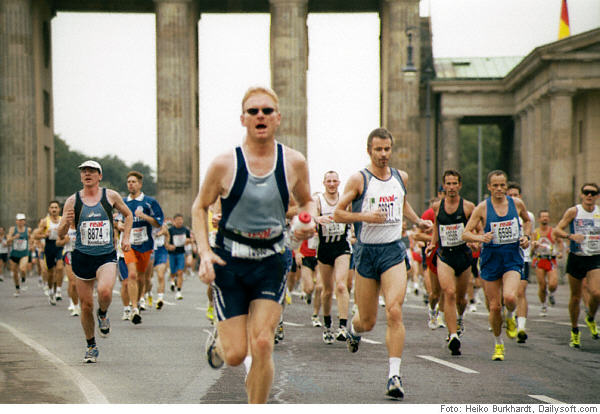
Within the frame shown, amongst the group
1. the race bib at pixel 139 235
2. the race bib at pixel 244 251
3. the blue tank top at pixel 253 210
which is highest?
the blue tank top at pixel 253 210

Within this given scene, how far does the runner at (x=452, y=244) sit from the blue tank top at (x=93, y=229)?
384 centimetres

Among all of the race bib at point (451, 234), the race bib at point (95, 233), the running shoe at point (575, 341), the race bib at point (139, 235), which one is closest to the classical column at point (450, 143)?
the race bib at point (139, 235)

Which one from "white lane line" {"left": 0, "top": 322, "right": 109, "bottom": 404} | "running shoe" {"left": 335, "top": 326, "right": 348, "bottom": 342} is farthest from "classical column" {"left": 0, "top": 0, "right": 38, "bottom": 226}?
"running shoe" {"left": 335, "top": 326, "right": 348, "bottom": 342}

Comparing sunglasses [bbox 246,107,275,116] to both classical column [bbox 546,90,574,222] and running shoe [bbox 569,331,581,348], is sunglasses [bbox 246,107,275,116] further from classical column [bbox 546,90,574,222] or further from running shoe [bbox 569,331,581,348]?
classical column [bbox 546,90,574,222]

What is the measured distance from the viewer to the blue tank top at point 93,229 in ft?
38.7

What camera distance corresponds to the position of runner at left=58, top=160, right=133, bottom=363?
11602 mm

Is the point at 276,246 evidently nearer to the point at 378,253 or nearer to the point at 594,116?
the point at 378,253

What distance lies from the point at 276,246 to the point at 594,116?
4251 centimetres

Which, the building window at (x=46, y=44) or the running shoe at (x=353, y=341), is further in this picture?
the building window at (x=46, y=44)

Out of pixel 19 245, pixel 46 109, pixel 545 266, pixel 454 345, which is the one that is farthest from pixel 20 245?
pixel 46 109

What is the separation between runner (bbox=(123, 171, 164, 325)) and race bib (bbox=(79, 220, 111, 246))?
4829 mm

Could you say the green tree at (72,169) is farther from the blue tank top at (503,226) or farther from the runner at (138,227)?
the blue tank top at (503,226)

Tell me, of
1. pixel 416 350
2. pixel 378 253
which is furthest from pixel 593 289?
pixel 378 253

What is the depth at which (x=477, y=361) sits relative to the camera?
11797 millimetres
